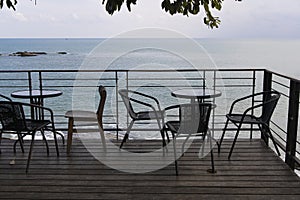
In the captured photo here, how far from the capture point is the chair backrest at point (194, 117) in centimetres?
307

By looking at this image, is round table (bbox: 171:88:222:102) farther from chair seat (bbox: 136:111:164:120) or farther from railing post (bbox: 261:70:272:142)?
railing post (bbox: 261:70:272:142)

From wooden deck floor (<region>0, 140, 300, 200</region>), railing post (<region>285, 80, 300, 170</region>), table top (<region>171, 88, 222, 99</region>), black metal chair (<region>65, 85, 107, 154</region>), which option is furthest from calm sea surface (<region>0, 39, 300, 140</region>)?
railing post (<region>285, 80, 300, 170</region>)

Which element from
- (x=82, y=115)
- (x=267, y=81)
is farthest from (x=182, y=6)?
(x=267, y=81)

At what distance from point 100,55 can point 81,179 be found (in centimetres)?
2931

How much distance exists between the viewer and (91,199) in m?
2.63

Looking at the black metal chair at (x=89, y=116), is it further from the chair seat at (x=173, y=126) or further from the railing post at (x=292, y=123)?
the railing post at (x=292, y=123)

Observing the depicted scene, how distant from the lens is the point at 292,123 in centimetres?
334

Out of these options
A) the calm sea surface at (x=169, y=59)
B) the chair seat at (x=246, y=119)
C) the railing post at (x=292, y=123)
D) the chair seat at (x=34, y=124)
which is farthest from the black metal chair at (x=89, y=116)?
the railing post at (x=292, y=123)

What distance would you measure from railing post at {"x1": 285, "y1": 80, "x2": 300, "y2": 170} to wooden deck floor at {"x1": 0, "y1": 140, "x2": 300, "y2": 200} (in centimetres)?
11

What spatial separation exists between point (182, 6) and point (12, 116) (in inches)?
82.8

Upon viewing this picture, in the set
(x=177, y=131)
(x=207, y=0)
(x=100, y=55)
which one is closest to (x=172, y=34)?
(x=177, y=131)

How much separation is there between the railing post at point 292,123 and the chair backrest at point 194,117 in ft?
2.97

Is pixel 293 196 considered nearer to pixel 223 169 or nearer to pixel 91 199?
pixel 223 169

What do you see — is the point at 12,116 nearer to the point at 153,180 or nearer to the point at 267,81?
the point at 153,180
